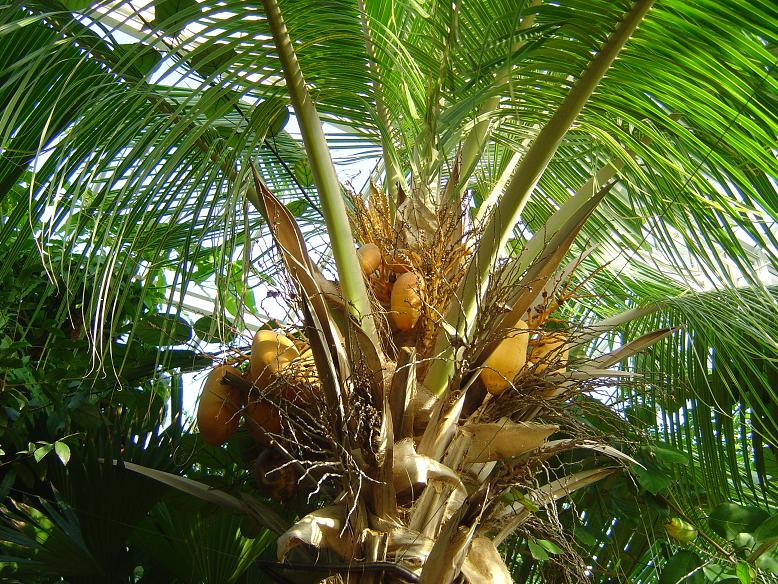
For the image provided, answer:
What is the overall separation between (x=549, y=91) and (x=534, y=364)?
585 mm

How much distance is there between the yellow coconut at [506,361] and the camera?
163 centimetres

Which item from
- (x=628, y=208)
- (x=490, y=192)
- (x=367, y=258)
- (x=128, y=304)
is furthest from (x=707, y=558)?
(x=128, y=304)

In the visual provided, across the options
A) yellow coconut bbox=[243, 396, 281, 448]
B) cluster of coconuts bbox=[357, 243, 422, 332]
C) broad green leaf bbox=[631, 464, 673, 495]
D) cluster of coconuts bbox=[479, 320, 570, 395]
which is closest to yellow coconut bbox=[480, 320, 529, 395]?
cluster of coconuts bbox=[479, 320, 570, 395]

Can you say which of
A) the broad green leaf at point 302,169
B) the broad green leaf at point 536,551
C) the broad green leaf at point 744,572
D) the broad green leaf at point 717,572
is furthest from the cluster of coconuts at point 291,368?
the broad green leaf at point 302,169

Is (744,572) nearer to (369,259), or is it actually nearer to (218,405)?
(369,259)

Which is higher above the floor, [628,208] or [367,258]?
[628,208]

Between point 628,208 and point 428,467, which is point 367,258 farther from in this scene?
point 628,208

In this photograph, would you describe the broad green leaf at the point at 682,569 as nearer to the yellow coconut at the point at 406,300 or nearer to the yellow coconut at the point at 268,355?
the yellow coconut at the point at 406,300

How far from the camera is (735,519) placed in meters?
2.16

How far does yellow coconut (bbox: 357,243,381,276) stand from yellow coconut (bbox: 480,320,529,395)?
1.15 ft

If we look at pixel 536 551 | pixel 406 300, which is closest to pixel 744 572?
pixel 536 551

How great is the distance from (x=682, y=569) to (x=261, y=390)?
121 centimetres

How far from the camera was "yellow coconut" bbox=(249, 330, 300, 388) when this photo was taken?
166cm

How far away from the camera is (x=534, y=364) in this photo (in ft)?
5.58
